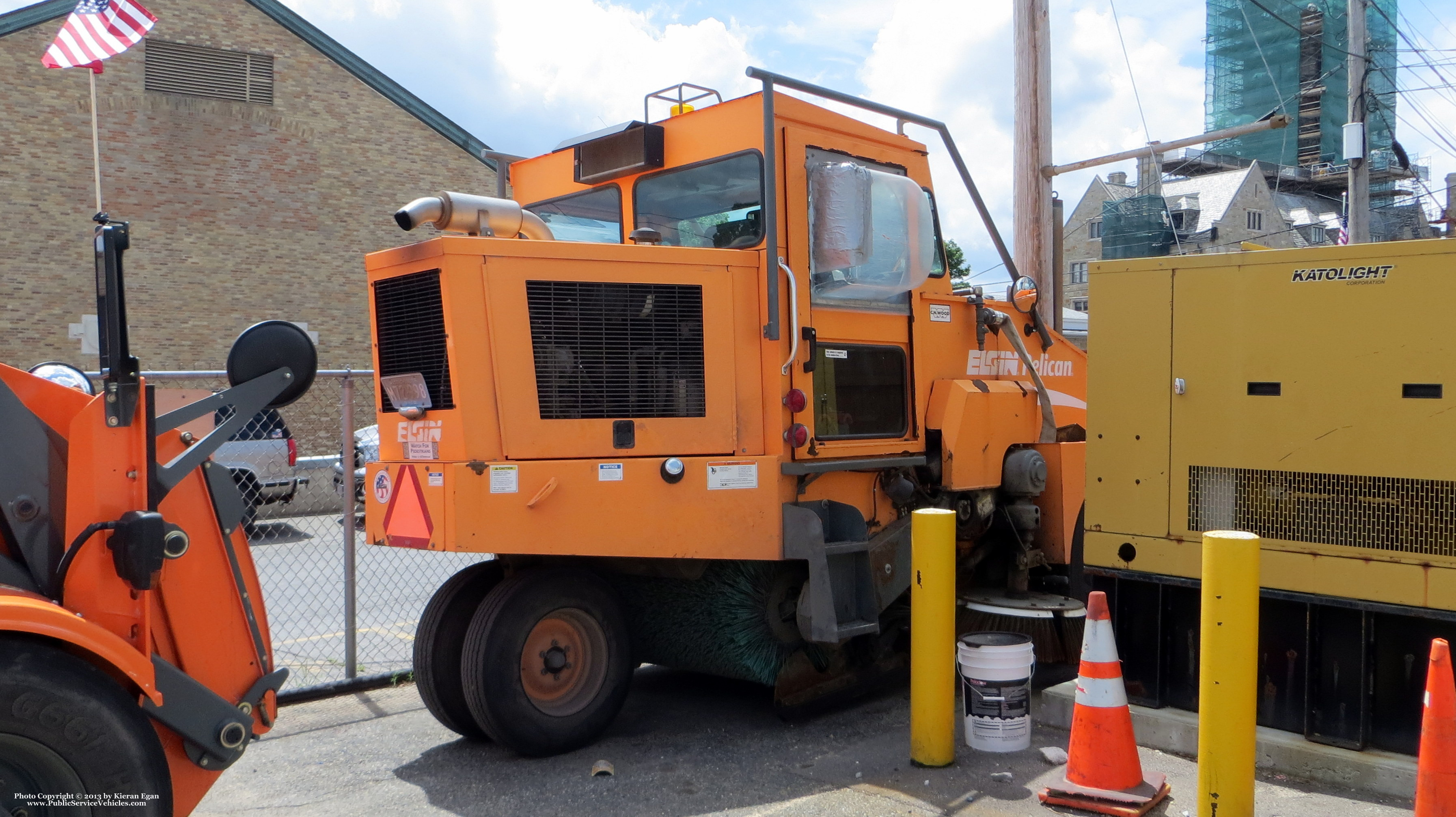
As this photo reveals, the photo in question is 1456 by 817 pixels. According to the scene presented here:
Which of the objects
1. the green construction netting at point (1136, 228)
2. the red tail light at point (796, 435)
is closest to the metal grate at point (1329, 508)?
the red tail light at point (796, 435)

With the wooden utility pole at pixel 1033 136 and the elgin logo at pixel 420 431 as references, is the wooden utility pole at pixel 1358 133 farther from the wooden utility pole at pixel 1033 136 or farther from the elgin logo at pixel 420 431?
the elgin logo at pixel 420 431

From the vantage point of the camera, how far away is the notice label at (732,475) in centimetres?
495

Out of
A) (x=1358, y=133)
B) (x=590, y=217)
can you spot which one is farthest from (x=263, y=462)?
(x=1358, y=133)

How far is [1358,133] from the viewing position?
49.8 feet

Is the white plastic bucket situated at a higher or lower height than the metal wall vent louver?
lower

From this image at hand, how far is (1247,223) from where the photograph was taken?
4941cm

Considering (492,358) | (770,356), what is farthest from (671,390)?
(492,358)

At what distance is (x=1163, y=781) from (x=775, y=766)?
158 centimetres

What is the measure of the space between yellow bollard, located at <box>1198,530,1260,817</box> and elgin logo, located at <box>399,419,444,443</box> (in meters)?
3.02

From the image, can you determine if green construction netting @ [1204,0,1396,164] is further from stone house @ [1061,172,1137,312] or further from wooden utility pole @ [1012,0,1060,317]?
wooden utility pole @ [1012,0,1060,317]

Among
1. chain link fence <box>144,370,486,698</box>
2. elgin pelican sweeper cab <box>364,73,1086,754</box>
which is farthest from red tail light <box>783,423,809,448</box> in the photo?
chain link fence <box>144,370,486,698</box>

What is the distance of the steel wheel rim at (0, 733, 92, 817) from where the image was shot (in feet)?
8.97

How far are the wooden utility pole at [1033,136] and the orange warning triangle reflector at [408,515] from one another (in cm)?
586

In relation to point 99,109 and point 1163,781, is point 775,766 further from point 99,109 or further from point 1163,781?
point 99,109
